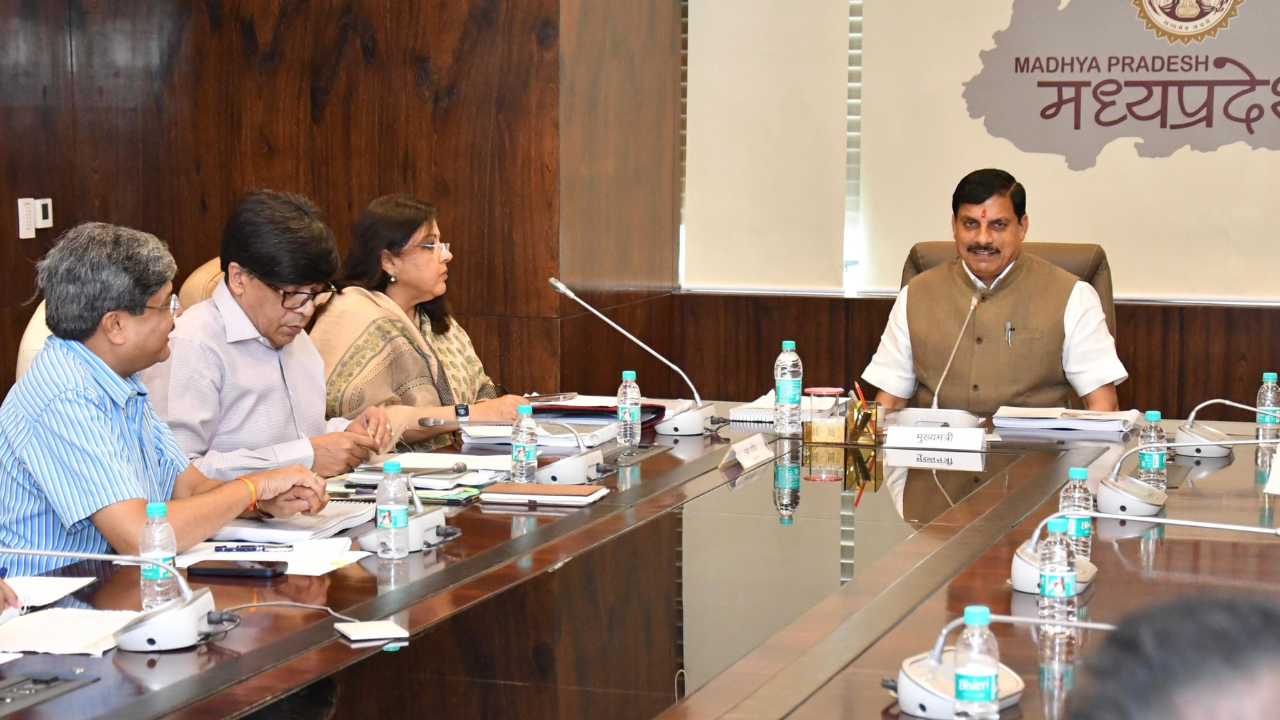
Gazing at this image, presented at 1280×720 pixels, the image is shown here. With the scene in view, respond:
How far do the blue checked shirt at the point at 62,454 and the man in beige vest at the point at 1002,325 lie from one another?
2.36 metres

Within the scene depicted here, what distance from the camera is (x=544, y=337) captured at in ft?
14.5

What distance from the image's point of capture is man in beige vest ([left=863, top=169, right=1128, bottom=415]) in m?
3.66

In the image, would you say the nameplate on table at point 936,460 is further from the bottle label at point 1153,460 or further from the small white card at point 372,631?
the small white card at point 372,631

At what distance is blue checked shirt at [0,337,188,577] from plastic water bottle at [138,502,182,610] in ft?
0.52

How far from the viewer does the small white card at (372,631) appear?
1.57m

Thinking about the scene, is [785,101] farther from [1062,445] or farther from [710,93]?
[1062,445]

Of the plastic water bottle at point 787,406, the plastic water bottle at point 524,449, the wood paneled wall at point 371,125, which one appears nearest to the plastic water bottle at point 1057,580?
the plastic water bottle at point 524,449

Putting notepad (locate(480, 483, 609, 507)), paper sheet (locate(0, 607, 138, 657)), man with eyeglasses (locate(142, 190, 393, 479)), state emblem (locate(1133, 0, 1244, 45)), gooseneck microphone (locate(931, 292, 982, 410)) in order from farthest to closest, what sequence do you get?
state emblem (locate(1133, 0, 1244, 45)), gooseneck microphone (locate(931, 292, 982, 410)), man with eyeglasses (locate(142, 190, 393, 479)), notepad (locate(480, 483, 609, 507)), paper sheet (locate(0, 607, 138, 657))

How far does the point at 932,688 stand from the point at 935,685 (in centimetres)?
1

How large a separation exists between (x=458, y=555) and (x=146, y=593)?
1.47 ft

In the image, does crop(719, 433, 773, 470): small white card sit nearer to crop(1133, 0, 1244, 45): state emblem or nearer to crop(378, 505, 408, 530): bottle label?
crop(378, 505, 408, 530): bottle label

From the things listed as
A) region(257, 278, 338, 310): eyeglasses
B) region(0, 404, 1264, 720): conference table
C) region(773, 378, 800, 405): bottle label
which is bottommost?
region(0, 404, 1264, 720): conference table

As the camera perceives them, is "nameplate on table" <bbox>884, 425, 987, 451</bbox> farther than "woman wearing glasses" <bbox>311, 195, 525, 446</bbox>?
No

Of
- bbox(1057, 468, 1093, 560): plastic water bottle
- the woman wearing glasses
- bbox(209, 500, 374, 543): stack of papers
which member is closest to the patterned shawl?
the woman wearing glasses
